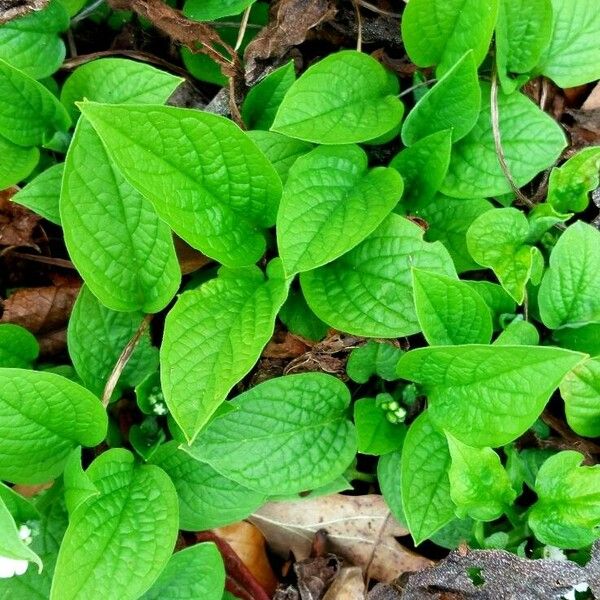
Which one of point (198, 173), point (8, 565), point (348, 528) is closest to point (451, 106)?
point (198, 173)

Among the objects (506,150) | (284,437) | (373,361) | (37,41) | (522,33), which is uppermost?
(522,33)

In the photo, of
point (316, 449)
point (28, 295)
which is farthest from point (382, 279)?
point (28, 295)

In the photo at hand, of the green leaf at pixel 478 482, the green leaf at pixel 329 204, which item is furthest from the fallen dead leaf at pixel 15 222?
the green leaf at pixel 478 482

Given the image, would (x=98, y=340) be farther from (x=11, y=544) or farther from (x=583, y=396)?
(x=583, y=396)

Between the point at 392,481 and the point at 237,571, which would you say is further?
the point at 237,571

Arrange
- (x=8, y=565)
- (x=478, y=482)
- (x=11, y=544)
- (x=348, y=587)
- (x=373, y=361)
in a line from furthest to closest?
(x=348, y=587) < (x=373, y=361) < (x=478, y=482) < (x=8, y=565) < (x=11, y=544)

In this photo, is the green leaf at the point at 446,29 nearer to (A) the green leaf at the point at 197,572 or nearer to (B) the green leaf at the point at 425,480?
(B) the green leaf at the point at 425,480

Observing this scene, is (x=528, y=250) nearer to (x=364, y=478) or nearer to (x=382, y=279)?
(x=382, y=279)
